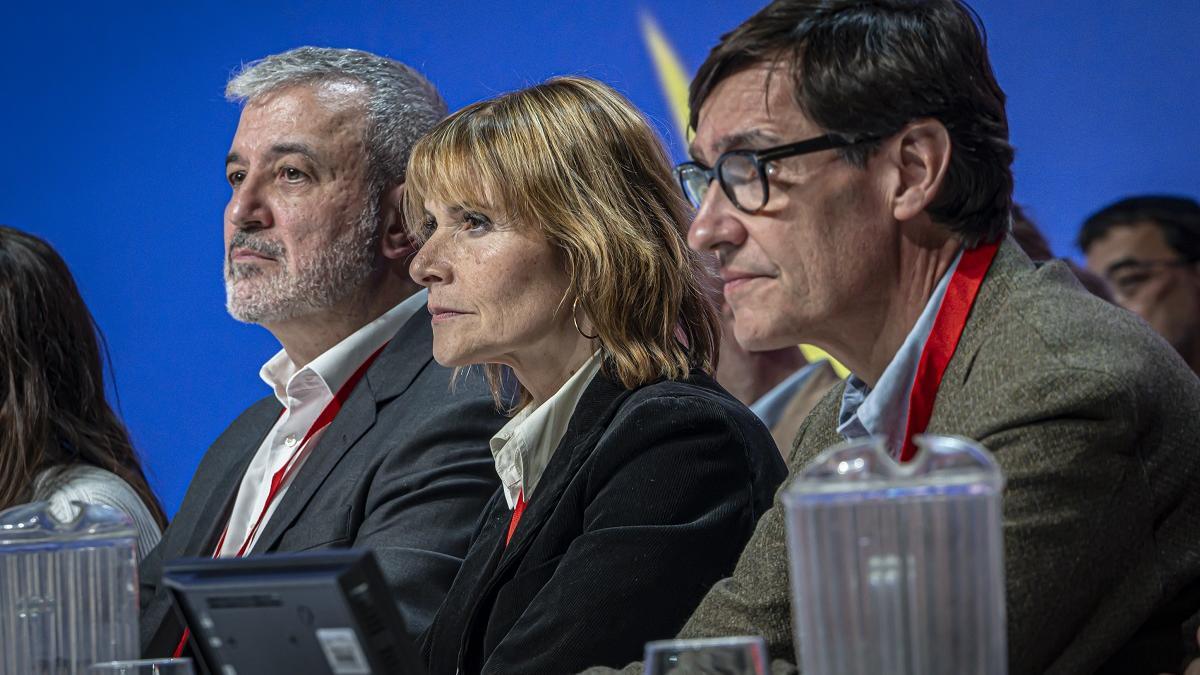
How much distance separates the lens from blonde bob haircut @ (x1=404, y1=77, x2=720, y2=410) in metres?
2.23

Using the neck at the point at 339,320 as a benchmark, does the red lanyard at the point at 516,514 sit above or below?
below

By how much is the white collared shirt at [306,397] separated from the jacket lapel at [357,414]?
0.13 meters

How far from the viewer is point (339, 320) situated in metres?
2.98

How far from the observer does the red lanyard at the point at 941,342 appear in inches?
61.5

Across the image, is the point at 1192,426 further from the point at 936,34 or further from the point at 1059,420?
the point at 936,34

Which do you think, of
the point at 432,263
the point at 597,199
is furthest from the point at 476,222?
the point at 597,199

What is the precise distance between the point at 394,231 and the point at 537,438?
91 centimetres

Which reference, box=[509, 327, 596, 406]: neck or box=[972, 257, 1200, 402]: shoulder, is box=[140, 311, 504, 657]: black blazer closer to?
box=[509, 327, 596, 406]: neck

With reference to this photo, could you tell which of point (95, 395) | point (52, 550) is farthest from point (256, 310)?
point (52, 550)

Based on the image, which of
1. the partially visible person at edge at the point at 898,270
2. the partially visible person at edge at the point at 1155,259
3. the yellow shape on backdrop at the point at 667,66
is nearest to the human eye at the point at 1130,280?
the partially visible person at edge at the point at 1155,259

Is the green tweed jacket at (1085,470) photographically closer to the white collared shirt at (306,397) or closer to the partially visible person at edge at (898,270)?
the partially visible person at edge at (898,270)

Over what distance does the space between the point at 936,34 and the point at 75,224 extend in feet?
10.6

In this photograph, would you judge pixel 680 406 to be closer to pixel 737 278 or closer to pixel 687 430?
pixel 687 430

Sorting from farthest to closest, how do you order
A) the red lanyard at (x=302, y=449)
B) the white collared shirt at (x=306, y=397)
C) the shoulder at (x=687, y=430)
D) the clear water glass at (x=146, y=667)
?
the white collared shirt at (x=306, y=397) → the red lanyard at (x=302, y=449) → the shoulder at (x=687, y=430) → the clear water glass at (x=146, y=667)
